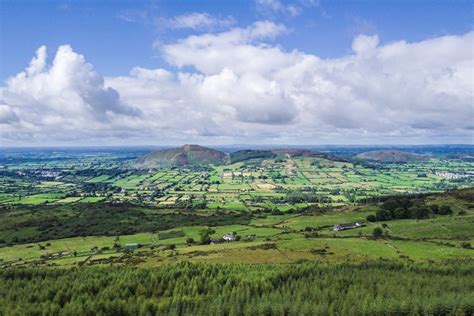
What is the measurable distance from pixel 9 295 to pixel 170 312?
1536 inches

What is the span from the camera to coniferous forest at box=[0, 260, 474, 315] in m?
60.8

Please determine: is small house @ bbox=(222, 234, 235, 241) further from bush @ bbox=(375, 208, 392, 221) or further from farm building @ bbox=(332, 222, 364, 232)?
bush @ bbox=(375, 208, 392, 221)

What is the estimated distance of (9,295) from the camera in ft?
250

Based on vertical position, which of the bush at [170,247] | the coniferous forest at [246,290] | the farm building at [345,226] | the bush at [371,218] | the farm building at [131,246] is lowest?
the farm building at [131,246]

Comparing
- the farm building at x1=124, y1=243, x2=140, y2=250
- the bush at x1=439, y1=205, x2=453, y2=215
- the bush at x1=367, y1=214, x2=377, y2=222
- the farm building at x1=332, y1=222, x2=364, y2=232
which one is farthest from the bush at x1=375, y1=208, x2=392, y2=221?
the farm building at x1=124, y1=243, x2=140, y2=250

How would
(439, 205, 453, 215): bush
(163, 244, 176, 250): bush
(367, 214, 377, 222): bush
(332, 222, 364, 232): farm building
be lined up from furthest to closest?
1. (367, 214, 377, 222): bush
2. (439, 205, 453, 215): bush
3. (332, 222, 364, 232): farm building
4. (163, 244, 176, 250): bush

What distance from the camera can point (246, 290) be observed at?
241 ft

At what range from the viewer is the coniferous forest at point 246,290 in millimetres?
60750

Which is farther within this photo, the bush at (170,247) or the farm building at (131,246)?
the farm building at (131,246)

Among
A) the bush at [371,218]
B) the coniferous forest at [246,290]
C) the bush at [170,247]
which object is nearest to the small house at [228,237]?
the bush at [170,247]

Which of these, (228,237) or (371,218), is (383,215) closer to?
(371,218)

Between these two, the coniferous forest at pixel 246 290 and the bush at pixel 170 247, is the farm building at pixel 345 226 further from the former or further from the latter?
the bush at pixel 170 247

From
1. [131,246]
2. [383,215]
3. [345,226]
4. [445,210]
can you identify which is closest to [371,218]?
[383,215]

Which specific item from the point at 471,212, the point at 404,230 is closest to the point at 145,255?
the point at 404,230
